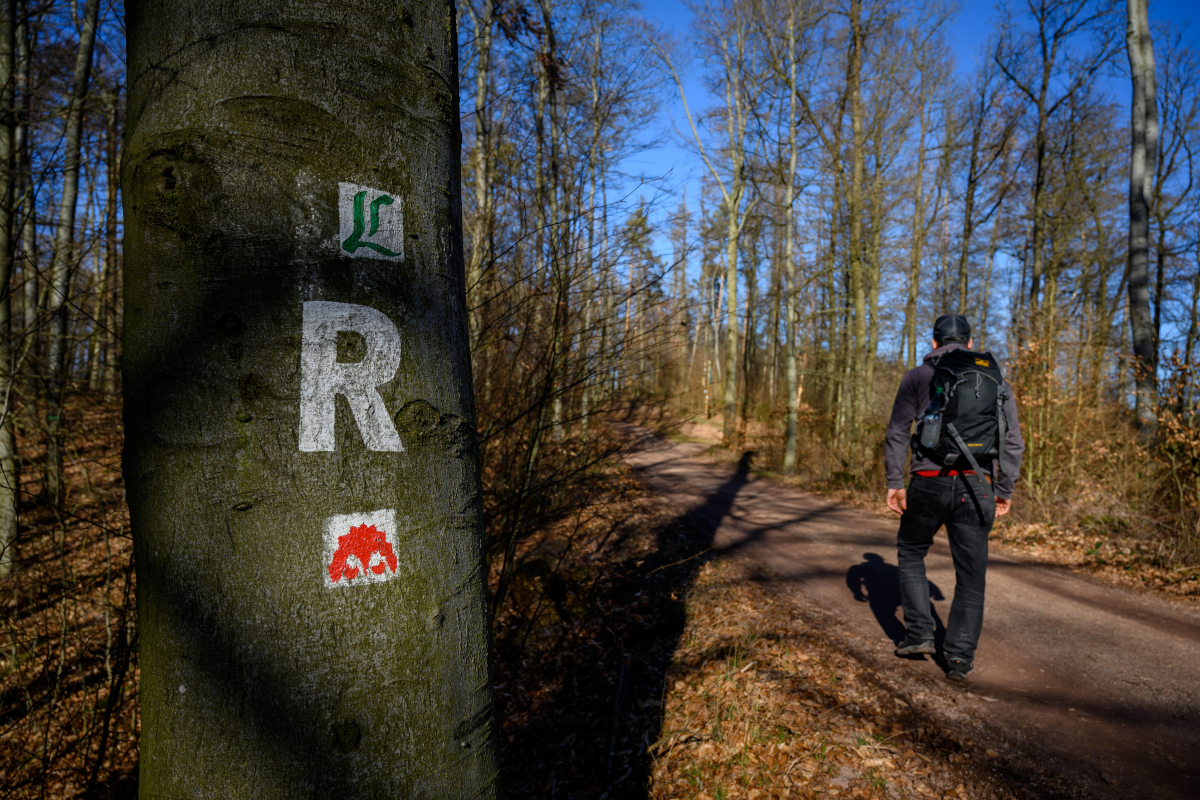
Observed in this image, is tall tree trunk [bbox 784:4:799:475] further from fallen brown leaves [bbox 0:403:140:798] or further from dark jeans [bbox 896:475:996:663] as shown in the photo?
fallen brown leaves [bbox 0:403:140:798]

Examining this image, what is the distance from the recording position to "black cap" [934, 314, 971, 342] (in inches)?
150

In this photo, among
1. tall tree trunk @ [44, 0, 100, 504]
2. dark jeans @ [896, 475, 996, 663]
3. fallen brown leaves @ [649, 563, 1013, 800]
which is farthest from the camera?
tall tree trunk @ [44, 0, 100, 504]

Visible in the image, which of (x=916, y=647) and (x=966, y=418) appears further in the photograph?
(x=916, y=647)

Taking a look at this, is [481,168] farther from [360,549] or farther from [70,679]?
[360,549]

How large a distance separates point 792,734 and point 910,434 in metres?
1.96

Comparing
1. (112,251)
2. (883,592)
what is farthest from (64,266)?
(883,592)

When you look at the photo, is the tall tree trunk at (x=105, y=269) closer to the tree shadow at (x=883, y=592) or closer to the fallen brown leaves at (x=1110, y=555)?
the tree shadow at (x=883, y=592)

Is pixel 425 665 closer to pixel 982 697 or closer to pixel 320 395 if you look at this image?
pixel 320 395

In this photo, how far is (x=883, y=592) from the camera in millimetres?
5367

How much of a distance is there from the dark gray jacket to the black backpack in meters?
0.07

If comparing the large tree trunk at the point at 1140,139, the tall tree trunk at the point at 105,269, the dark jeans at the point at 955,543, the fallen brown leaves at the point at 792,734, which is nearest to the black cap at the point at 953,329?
the dark jeans at the point at 955,543

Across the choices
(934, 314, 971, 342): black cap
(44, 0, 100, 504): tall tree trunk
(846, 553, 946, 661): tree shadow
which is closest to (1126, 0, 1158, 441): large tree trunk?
(846, 553, 946, 661): tree shadow

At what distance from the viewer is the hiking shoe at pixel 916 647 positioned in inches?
152

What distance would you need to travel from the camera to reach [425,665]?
0.92 metres
